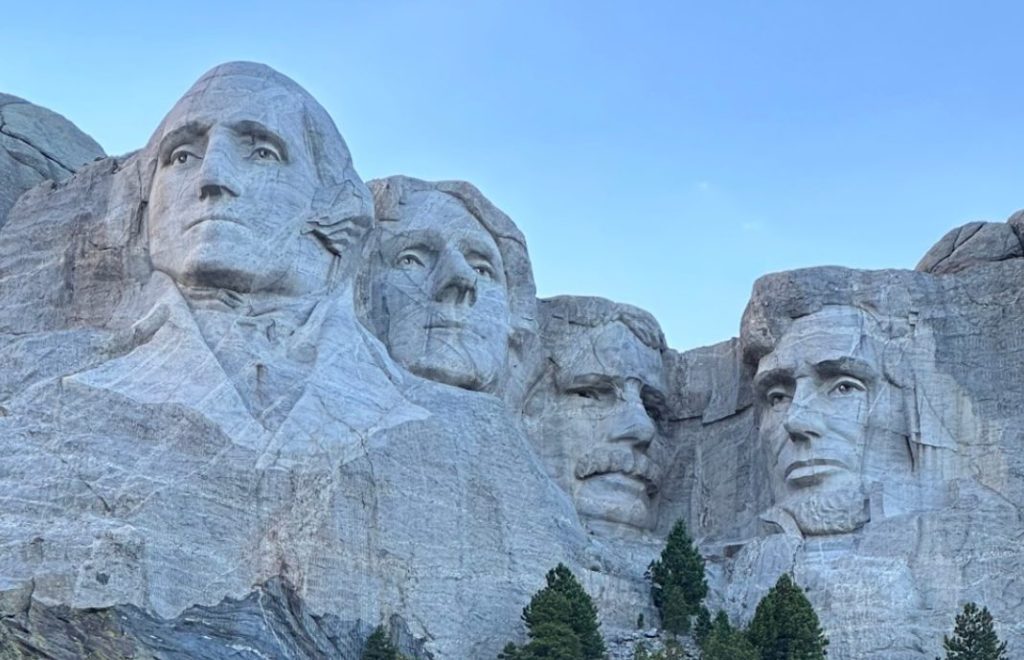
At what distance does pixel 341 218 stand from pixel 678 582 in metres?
4.76

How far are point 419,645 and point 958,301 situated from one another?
24.0ft

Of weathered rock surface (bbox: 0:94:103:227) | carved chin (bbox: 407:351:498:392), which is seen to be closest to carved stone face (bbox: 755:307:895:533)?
carved chin (bbox: 407:351:498:392)

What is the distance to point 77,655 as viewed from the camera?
92.4 ft

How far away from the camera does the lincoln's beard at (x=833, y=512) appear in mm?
32938

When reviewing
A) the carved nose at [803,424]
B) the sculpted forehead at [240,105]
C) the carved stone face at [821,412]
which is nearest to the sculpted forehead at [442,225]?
the sculpted forehead at [240,105]

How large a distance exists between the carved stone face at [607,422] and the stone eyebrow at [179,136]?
4.95 metres

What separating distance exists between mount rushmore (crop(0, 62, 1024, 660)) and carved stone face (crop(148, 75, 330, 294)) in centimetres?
3

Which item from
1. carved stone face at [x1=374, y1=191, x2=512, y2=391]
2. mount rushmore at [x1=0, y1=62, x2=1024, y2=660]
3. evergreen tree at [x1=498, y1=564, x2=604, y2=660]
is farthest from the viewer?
carved stone face at [x1=374, y1=191, x2=512, y2=391]

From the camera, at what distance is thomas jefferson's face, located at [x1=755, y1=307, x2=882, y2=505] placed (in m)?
33.3

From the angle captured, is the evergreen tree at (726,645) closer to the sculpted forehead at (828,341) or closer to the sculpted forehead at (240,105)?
the sculpted forehead at (828,341)

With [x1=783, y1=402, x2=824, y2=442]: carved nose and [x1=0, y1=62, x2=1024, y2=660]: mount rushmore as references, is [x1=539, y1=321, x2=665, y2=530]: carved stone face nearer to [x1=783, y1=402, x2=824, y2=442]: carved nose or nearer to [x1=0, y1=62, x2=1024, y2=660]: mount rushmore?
[x1=0, y1=62, x2=1024, y2=660]: mount rushmore

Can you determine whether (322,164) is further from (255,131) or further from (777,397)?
(777,397)

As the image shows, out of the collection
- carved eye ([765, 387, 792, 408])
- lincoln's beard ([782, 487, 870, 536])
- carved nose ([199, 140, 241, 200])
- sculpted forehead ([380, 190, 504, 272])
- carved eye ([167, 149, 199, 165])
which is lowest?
lincoln's beard ([782, 487, 870, 536])

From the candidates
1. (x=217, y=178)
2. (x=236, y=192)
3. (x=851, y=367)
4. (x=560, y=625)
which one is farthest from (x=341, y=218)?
(x=851, y=367)
